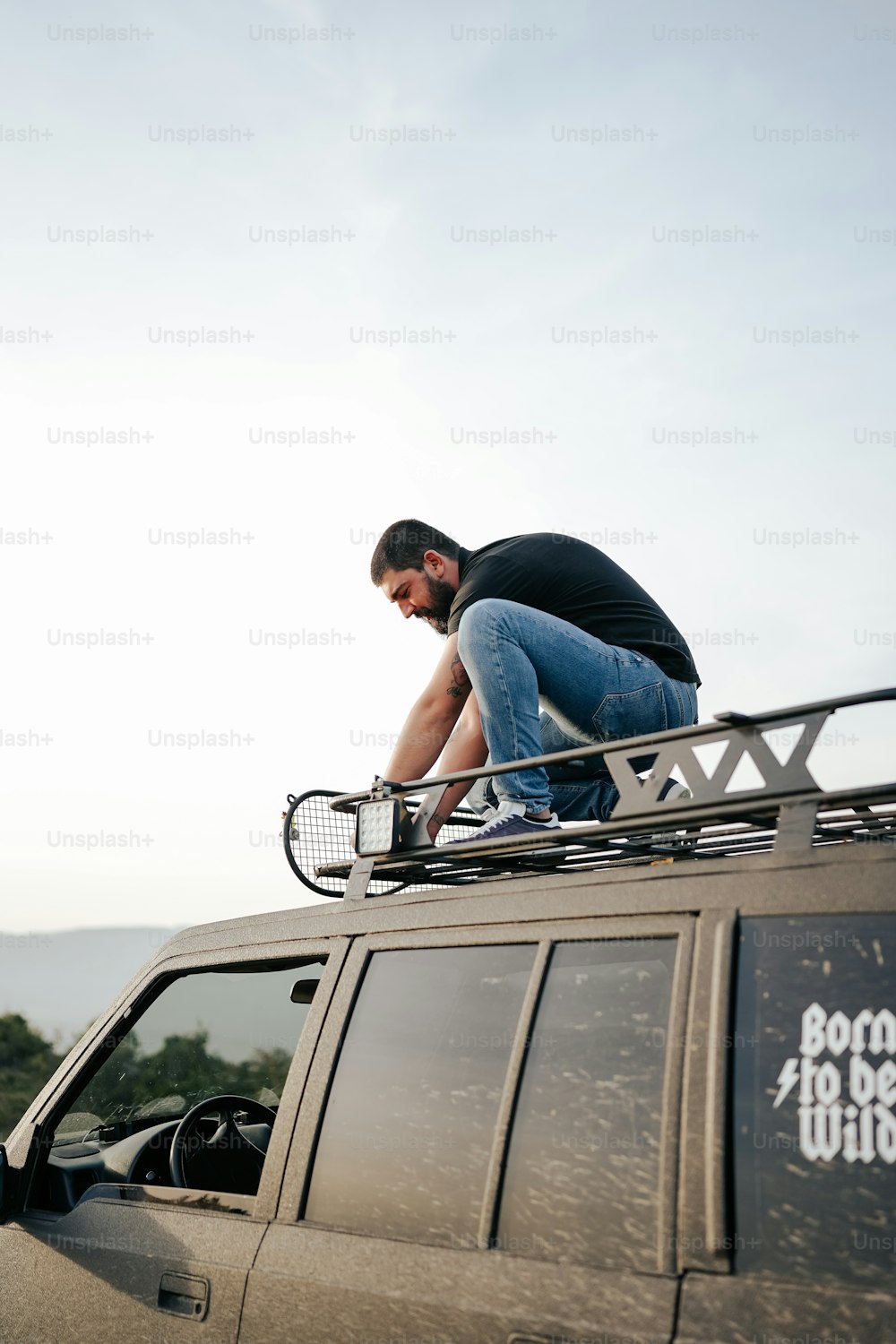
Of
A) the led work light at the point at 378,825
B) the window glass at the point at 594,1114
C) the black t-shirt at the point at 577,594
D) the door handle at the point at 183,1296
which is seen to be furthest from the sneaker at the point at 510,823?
the door handle at the point at 183,1296

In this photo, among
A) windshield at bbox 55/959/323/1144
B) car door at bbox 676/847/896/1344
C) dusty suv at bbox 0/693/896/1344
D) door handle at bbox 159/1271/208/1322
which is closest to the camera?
car door at bbox 676/847/896/1344

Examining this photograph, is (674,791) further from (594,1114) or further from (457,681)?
(594,1114)

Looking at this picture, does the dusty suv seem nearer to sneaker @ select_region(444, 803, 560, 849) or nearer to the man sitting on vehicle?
sneaker @ select_region(444, 803, 560, 849)

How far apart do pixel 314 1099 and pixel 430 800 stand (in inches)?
31.6

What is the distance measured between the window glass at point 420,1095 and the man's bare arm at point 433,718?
153 centimetres

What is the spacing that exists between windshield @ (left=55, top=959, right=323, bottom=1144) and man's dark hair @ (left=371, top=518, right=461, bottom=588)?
5.50ft

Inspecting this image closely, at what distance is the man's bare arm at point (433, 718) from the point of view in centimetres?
427

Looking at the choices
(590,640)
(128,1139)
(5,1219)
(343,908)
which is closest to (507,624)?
(590,640)

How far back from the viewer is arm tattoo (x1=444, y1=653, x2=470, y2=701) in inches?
168

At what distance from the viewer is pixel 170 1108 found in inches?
162

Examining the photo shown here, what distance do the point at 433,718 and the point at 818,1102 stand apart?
2.50 m

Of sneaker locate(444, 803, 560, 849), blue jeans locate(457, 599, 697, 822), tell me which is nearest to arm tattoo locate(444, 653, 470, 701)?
blue jeans locate(457, 599, 697, 822)

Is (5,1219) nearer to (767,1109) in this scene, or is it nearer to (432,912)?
(432,912)

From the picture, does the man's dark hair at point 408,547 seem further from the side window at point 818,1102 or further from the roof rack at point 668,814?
the side window at point 818,1102
